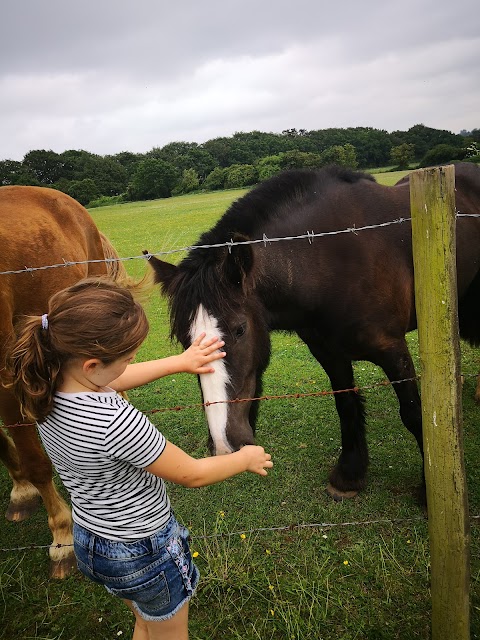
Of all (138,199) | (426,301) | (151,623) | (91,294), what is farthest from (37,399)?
(138,199)

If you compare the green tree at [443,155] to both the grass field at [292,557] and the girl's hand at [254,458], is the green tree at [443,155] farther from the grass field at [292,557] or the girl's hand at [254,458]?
the girl's hand at [254,458]

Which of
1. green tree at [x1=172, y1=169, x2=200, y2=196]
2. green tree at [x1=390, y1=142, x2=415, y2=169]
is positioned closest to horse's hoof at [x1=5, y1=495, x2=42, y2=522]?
green tree at [x1=390, y1=142, x2=415, y2=169]

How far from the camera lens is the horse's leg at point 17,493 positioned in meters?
3.79

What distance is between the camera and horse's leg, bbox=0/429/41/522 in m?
3.79

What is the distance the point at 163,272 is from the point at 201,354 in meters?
0.75

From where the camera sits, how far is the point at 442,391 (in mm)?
1885

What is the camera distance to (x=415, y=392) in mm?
3100

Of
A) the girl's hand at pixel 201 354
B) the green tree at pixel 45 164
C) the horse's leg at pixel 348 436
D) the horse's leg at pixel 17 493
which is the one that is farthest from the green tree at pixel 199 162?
the girl's hand at pixel 201 354

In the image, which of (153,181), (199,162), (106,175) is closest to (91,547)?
(153,181)

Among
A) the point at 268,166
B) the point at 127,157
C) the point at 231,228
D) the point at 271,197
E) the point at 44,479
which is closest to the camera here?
the point at 231,228

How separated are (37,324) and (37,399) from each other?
0.25 meters

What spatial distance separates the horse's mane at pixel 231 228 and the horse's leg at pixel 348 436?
1.14 metres

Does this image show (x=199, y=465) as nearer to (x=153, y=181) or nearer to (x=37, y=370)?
(x=37, y=370)

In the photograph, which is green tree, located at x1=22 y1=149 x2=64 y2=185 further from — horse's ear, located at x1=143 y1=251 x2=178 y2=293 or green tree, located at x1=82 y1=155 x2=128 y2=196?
horse's ear, located at x1=143 y1=251 x2=178 y2=293
